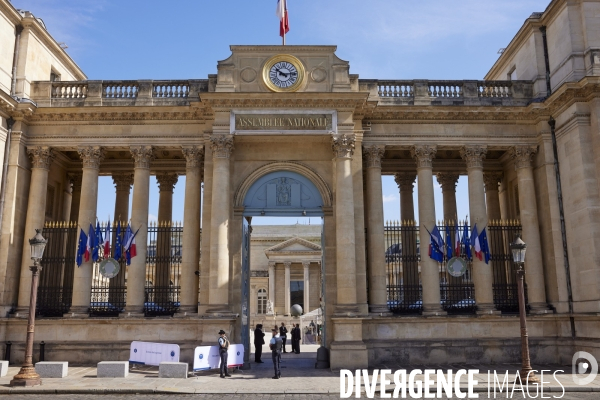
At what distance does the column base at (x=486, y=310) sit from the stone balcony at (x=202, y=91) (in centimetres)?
800

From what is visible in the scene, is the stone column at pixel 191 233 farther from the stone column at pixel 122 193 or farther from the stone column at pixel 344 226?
the stone column at pixel 344 226

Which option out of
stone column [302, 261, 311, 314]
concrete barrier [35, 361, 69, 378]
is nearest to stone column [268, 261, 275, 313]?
stone column [302, 261, 311, 314]

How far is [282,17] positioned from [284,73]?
3257 mm

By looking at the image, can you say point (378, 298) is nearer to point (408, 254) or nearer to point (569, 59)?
point (408, 254)

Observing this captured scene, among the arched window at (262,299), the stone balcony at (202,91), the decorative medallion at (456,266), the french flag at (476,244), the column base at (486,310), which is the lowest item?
the column base at (486,310)

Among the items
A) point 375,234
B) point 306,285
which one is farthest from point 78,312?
point 306,285

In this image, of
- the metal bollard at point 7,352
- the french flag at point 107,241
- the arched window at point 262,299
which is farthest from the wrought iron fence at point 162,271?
the arched window at point 262,299

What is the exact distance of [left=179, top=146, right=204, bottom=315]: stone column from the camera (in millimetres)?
21406

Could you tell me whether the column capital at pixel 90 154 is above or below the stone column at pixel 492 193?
above

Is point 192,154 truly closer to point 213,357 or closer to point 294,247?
point 213,357

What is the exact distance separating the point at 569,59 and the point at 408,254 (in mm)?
9763

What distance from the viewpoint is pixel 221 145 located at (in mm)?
21156

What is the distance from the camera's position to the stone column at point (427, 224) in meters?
21.3

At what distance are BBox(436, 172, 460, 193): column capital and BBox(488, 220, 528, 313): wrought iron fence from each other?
338cm
